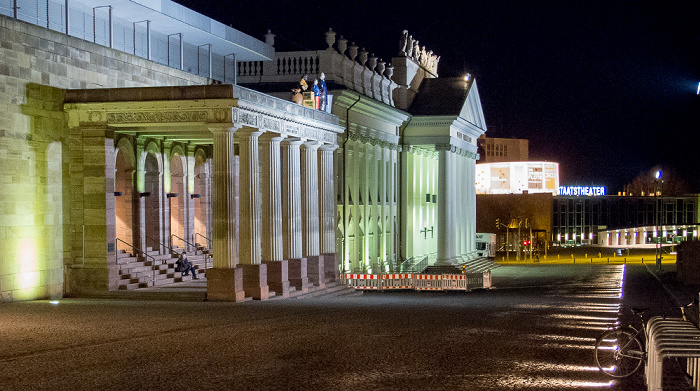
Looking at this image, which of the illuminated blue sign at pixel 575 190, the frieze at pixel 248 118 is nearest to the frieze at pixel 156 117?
the frieze at pixel 248 118

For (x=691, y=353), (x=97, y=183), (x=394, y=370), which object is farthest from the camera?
(x=97, y=183)

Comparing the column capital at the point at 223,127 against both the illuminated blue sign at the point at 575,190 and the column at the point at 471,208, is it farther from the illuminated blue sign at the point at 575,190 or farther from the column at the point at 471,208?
the illuminated blue sign at the point at 575,190

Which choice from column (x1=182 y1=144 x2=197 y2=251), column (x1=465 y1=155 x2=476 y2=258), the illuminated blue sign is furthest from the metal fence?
the illuminated blue sign

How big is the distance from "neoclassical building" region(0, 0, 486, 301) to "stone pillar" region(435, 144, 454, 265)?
36.1 feet

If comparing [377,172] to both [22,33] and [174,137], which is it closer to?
[174,137]

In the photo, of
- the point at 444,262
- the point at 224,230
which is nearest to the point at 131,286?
the point at 224,230

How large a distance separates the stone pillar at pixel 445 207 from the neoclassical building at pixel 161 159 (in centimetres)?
1100

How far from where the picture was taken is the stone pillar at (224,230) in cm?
2623

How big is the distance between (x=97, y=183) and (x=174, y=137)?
6060mm

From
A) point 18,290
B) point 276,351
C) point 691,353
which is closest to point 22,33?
point 18,290

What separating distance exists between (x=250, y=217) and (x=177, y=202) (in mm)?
8321

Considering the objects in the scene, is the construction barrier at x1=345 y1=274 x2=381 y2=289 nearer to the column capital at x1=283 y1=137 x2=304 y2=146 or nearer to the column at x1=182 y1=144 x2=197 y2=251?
the column at x1=182 y1=144 x2=197 y2=251

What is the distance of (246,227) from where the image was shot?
27672 mm

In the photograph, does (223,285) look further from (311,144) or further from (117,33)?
(117,33)
